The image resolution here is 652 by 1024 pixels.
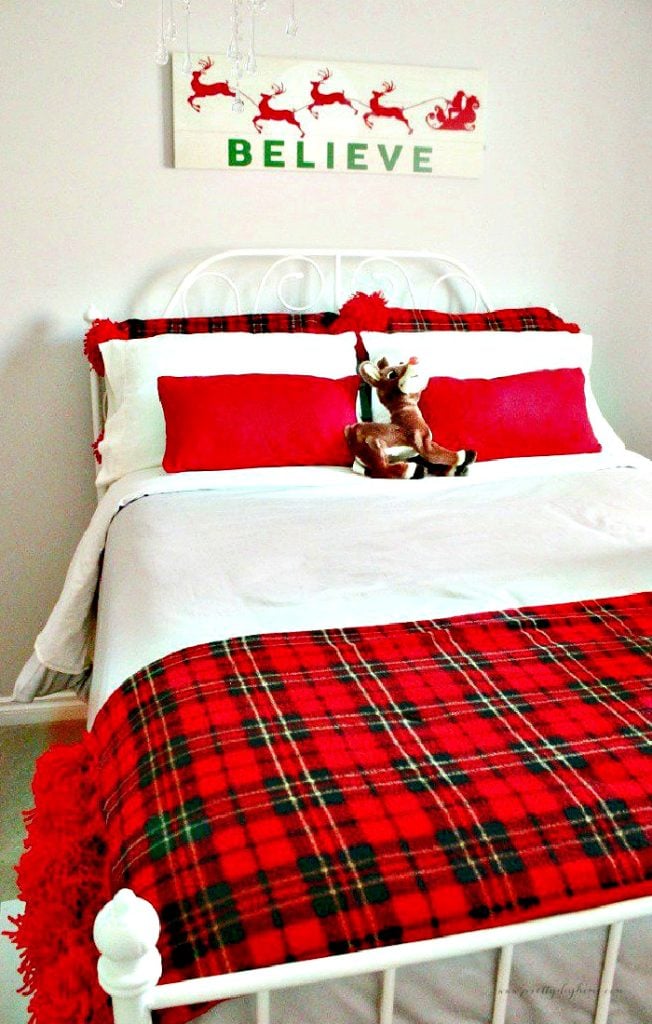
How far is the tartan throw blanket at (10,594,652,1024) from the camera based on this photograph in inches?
39.8

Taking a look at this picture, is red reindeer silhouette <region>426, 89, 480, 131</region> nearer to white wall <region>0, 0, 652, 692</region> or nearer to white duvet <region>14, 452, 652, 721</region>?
white wall <region>0, 0, 652, 692</region>

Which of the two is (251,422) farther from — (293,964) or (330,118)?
(293,964)

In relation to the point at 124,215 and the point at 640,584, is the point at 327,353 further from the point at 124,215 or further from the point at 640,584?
the point at 640,584

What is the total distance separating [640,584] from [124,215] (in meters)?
1.76

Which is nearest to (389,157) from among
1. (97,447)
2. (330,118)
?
(330,118)

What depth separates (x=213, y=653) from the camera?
1.46 metres

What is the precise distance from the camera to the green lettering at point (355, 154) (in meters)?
2.82

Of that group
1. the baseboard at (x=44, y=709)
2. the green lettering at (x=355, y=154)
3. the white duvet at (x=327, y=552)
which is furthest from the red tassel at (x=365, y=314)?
the baseboard at (x=44, y=709)

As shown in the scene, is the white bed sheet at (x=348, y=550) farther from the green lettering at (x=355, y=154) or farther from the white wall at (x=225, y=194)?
the green lettering at (x=355, y=154)

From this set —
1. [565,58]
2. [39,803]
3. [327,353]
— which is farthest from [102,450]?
[565,58]

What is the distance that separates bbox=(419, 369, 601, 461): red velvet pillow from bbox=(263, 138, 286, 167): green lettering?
2.58ft

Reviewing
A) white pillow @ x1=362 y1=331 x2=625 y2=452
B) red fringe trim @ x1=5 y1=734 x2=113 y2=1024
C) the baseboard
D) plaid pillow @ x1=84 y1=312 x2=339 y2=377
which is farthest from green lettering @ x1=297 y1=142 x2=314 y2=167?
red fringe trim @ x1=5 y1=734 x2=113 y2=1024

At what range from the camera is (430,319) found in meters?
2.81

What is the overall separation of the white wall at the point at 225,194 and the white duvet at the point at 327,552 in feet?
1.64
